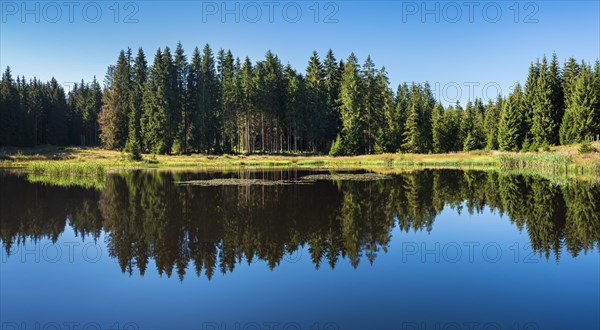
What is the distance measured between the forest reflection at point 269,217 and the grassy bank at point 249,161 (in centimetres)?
1945

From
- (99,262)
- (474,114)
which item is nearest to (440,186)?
(99,262)

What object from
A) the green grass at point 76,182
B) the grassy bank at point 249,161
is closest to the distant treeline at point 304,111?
the grassy bank at point 249,161

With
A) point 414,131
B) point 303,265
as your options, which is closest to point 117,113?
point 414,131

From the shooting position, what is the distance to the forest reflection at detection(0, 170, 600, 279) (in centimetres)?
1333

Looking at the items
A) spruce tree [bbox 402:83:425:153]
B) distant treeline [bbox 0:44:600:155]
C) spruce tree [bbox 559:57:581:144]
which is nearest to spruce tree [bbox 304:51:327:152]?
distant treeline [bbox 0:44:600:155]

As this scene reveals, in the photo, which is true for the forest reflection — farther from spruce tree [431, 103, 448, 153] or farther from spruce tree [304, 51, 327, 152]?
spruce tree [431, 103, 448, 153]

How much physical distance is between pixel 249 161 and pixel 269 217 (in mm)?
48087

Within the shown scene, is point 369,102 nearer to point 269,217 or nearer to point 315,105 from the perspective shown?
point 315,105

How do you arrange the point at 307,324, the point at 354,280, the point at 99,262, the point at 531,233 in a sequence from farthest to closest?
the point at 531,233 < the point at 99,262 < the point at 354,280 < the point at 307,324

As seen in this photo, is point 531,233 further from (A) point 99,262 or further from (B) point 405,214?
(A) point 99,262

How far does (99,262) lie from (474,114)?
332ft

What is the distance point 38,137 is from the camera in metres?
104

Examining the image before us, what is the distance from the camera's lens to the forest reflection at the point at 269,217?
13.3 meters

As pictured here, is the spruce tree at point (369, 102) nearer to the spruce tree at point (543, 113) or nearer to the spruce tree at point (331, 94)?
the spruce tree at point (331, 94)
